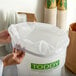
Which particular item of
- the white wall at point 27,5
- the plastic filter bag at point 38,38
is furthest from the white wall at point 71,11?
the plastic filter bag at point 38,38

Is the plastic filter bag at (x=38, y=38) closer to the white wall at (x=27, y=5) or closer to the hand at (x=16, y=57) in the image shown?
the hand at (x=16, y=57)

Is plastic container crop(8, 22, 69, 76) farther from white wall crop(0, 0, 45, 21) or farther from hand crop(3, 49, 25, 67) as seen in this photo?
white wall crop(0, 0, 45, 21)

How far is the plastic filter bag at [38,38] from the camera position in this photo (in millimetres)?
687

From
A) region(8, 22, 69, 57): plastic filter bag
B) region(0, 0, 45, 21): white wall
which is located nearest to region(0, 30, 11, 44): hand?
region(8, 22, 69, 57): plastic filter bag

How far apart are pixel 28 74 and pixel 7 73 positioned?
116 millimetres

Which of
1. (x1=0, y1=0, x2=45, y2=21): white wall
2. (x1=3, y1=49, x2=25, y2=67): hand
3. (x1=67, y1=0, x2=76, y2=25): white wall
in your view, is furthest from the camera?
(x1=67, y1=0, x2=76, y2=25): white wall

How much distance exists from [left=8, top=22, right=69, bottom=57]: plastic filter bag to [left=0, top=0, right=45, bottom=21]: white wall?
0.15 metres

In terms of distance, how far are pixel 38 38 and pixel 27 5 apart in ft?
0.74

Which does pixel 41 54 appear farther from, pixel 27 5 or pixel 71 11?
pixel 71 11

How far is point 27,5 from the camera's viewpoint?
979mm

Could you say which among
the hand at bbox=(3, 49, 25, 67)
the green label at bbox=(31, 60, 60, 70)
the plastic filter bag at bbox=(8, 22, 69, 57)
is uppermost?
the plastic filter bag at bbox=(8, 22, 69, 57)

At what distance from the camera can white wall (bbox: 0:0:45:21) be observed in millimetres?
921

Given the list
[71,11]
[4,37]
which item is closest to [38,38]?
[4,37]

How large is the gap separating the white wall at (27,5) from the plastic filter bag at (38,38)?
154 millimetres
